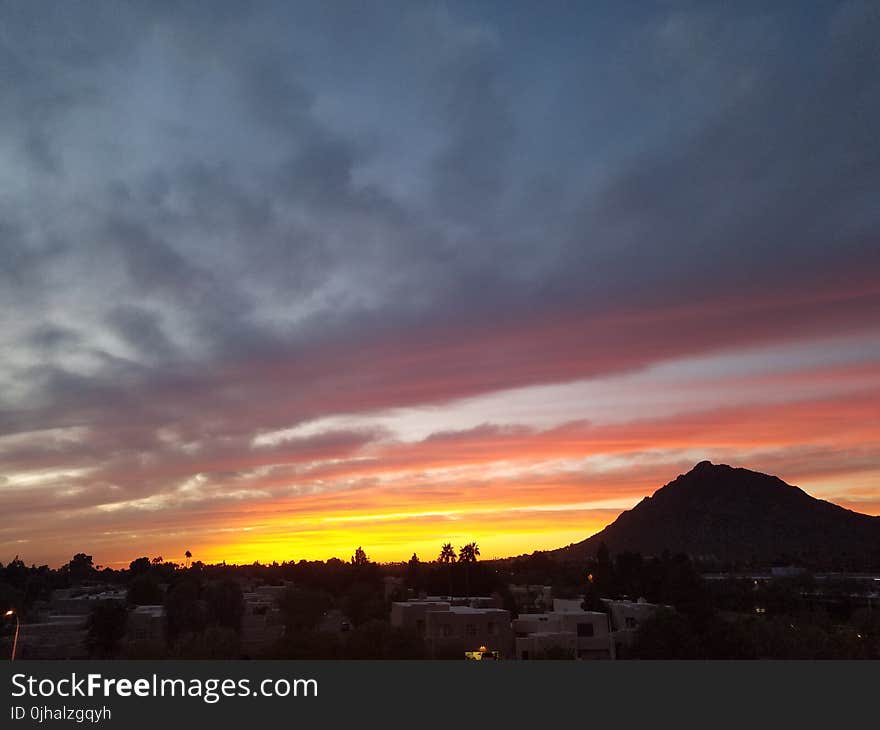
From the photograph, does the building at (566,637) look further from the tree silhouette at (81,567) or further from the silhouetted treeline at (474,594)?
the tree silhouette at (81,567)

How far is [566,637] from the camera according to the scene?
1999 inches

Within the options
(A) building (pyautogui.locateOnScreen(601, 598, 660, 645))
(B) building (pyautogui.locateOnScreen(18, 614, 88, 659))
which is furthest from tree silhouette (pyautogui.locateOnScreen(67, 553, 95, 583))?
(A) building (pyautogui.locateOnScreen(601, 598, 660, 645))

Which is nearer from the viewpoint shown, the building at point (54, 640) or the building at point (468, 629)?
the building at point (468, 629)

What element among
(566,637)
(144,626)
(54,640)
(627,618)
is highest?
(627,618)

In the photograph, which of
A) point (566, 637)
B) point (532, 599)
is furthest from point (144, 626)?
point (532, 599)

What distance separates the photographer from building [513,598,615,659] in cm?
4938

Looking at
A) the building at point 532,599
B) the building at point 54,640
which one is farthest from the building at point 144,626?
the building at point 532,599

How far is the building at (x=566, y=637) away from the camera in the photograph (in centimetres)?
4938

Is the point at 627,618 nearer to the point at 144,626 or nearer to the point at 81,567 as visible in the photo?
the point at 144,626

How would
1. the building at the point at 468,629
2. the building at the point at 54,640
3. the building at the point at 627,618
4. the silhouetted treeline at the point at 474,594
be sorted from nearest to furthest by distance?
the silhouetted treeline at the point at 474,594 < the building at the point at 468,629 < the building at the point at 627,618 < the building at the point at 54,640

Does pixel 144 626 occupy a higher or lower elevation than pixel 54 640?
higher
